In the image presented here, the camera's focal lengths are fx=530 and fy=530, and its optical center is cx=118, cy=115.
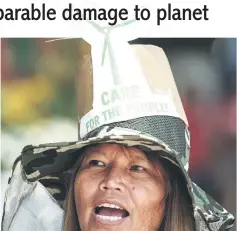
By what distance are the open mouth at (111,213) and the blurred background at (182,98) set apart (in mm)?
256

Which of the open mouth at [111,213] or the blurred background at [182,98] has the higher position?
the blurred background at [182,98]

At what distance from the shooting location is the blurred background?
1.14m

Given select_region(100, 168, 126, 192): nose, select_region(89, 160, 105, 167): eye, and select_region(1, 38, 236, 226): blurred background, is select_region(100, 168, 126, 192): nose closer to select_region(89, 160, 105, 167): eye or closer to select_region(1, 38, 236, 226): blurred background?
select_region(89, 160, 105, 167): eye

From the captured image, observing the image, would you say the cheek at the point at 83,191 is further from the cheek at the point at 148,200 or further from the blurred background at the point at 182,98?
the blurred background at the point at 182,98

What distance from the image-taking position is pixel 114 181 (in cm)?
92

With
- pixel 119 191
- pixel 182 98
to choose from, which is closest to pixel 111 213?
pixel 119 191

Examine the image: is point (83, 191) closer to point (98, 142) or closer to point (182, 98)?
point (98, 142)

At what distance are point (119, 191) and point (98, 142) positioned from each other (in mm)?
92

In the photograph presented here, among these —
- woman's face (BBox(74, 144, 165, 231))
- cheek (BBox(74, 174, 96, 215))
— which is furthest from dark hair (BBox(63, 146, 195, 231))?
cheek (BBox(74, 174, 96, 215))

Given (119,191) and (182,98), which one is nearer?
(119,191)

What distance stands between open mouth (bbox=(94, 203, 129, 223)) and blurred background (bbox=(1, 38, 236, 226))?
26 cm

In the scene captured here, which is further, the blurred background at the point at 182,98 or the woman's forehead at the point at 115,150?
the blurred background at the point at 182,98

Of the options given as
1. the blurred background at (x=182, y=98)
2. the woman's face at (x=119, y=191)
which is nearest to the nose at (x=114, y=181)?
the woman's face at (x=119, y=191)

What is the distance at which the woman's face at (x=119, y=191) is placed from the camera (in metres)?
0.92
